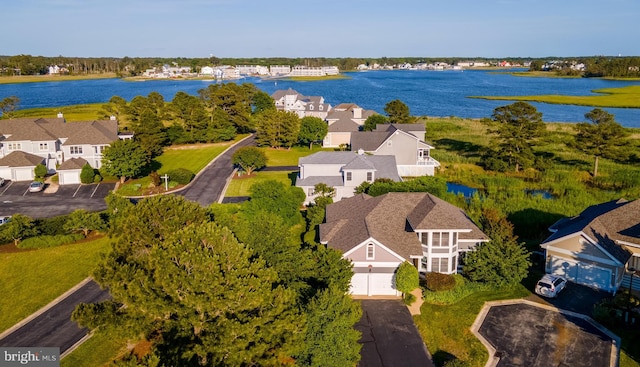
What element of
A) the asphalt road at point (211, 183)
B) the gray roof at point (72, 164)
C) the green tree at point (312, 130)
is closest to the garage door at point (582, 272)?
the asphalt road at point (211, 183)

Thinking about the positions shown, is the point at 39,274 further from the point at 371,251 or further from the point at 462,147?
the point at 462,147

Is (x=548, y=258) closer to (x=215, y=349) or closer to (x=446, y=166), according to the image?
(x=215, y=349)

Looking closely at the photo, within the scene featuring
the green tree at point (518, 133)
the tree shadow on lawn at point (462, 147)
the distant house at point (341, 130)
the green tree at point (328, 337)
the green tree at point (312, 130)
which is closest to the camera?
the green tree at point (328, 337)

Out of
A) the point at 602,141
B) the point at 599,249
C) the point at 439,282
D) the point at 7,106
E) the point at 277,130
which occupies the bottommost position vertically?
the point at 439,282

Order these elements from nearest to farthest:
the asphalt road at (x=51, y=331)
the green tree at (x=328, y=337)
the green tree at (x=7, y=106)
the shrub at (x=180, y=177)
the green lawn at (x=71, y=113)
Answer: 1. the green tree at (x=328, y=337)
2. the asphalt road at (x=51, y=331)
3. the shrub at (x=180, y=177)
4. the green tree at (x=7, y=106)
5. the green lawn at (x=71, y=113)

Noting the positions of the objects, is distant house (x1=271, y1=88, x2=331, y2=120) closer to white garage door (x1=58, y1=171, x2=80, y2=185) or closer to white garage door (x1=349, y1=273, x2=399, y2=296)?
white garage door (x1=58, y1=171, x2=80, y2=185)

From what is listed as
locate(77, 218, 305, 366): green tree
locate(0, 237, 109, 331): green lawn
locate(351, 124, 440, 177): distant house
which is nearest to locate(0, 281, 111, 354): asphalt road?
locate(0, 237, 109, 331): green lawn

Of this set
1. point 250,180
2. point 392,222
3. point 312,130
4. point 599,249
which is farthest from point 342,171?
point 312,130

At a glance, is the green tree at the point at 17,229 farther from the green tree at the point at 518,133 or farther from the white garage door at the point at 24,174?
the green tree at the point at 518,133
